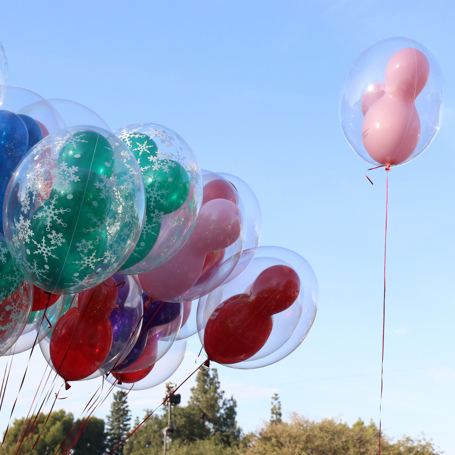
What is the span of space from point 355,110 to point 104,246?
8.76ft

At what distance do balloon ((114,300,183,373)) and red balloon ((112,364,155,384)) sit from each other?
0.86ft

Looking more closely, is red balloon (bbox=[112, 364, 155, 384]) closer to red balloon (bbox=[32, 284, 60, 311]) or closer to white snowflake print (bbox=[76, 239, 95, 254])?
red balloon (bbox=[32, 284, 60, 311])

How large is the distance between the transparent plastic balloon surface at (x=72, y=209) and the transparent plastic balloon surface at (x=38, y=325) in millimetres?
1033

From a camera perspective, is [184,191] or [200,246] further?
[200,246]

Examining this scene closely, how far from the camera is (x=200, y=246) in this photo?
3934 mm

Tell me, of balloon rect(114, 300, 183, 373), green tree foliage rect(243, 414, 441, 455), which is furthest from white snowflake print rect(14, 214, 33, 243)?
green tree foliage rect(243, 414, 441, 455)

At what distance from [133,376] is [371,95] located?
3208 millimetres

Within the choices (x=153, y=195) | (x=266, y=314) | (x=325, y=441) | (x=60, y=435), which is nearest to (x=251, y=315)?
(x=266, y=314)

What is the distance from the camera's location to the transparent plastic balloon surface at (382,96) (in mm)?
4492

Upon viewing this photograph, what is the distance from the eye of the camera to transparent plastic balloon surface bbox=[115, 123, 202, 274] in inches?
137

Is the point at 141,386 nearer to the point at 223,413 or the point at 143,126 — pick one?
the point at 143,126

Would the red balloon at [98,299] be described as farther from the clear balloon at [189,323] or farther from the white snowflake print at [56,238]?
the clear balloon at [189,323]

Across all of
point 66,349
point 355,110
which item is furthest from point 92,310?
point 355,110

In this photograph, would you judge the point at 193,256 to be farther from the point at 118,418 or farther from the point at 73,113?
the point at 118,418
